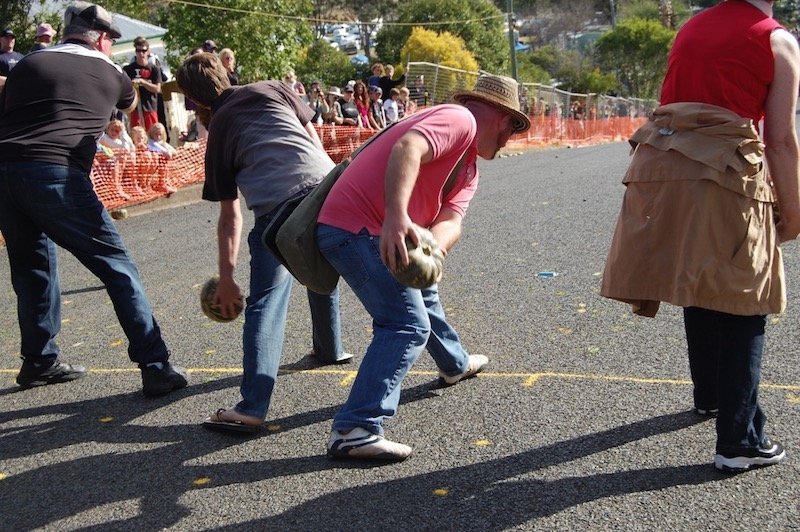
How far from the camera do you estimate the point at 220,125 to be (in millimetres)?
4340

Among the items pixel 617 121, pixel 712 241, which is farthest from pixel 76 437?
pixel 617 121

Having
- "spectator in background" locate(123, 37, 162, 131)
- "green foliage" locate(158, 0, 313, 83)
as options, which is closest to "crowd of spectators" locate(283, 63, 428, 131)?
"green foliage" locate(158, 0, 313, 83)

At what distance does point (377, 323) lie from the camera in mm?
3852

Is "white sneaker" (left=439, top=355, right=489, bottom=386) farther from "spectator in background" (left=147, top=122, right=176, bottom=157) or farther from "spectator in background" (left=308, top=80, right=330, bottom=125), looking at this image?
"spectator in background" (left=308, top=80, right=330, bottom=125)

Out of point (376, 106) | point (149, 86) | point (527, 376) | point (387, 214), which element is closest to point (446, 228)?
point (387, 214)

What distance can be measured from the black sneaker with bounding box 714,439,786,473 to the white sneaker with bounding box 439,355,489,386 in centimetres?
150

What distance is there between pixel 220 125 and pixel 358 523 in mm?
1854

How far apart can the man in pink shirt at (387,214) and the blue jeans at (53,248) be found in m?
1.54

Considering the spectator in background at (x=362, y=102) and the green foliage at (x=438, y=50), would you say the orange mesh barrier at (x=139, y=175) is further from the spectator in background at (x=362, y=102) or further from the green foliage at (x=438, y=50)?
the green foliage at (x=438, y=50)

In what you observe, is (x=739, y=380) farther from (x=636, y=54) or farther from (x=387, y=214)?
(x=636, y=54)

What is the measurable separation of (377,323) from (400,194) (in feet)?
2.12

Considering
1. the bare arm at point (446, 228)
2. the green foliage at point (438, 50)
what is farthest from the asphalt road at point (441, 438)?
the green foliage at point (438, 50)

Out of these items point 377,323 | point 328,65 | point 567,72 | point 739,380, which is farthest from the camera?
point 567,72

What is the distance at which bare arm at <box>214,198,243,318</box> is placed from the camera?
4.39 m
